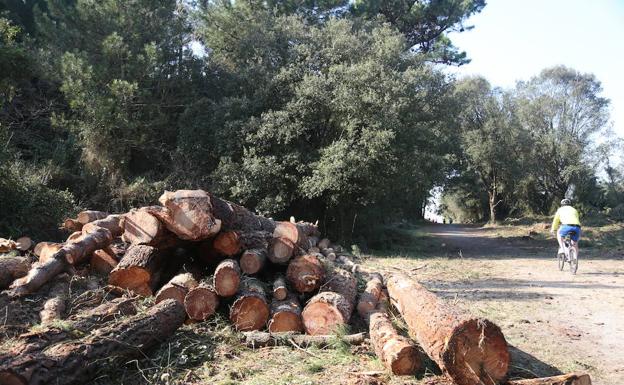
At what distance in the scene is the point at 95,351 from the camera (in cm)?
427

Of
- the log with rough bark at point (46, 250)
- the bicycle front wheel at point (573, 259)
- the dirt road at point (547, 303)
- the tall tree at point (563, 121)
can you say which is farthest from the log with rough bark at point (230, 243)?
the tall tree at point (563, 121)

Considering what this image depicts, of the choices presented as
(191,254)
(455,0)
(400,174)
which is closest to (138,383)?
(191,254)

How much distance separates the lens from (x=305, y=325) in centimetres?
579

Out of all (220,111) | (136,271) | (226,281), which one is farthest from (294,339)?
(220,111)

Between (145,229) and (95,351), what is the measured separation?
92.4 inches

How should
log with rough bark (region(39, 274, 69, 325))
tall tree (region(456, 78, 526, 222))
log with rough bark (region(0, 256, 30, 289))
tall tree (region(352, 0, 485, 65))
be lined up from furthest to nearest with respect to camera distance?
1. tall tree (region(456, 78, 526, 222))
2. tall tree (region(352, 0, 485, 65))
3. log with rough bark (region(0, 256, 30, 289))
4. log with rough bark (region(39, 274, 69, 325))

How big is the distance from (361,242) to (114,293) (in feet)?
40.3

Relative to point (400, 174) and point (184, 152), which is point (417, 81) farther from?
point (184, 152)

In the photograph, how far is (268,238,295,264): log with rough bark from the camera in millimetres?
6895

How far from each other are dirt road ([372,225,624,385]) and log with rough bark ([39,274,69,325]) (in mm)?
4810

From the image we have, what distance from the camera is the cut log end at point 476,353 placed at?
13.4 ft

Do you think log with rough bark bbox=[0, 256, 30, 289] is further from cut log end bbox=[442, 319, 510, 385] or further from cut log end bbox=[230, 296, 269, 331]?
cut log end bbox=[442, 319, 510, 385]

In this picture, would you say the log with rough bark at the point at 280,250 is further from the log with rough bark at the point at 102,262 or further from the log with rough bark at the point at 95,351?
the log with rough bark at the point at 102,262

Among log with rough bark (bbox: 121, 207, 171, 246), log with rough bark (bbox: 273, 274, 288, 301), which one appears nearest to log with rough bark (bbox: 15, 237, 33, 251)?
log with rough bark (bbox: 121, 207, 171, 246)
